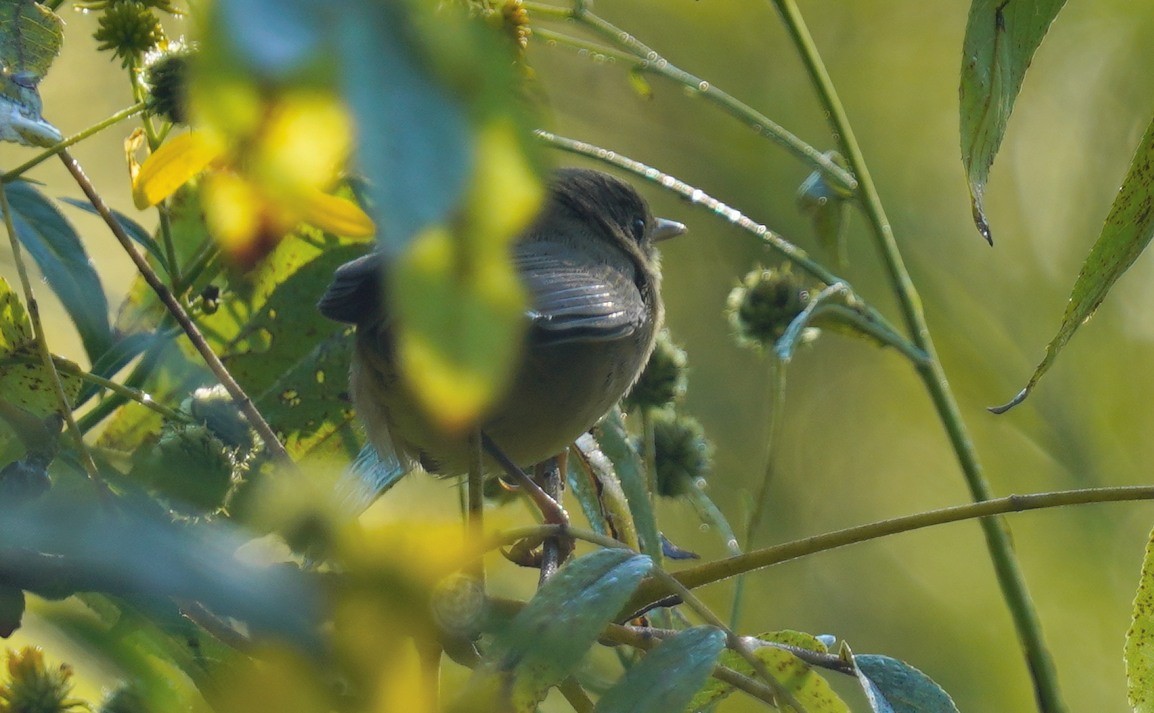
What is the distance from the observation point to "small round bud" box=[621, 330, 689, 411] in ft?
10.6

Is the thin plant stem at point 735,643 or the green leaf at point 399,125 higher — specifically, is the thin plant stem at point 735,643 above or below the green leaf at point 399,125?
below

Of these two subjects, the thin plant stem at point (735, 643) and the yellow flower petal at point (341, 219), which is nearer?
the thin plant stem at point (735, 643)

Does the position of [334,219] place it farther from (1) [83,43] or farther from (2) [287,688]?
(1) [83,43]

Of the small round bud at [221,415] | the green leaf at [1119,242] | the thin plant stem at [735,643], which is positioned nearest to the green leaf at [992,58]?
the green leaf at [1119,242]

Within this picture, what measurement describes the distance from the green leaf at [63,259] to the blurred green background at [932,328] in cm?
530

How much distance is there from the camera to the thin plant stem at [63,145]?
1.91 meters

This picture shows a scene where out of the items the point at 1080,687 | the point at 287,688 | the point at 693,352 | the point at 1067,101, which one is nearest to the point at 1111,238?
the point at 287,688

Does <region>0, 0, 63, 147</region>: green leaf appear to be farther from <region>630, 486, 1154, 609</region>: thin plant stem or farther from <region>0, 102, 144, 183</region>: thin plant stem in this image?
<region>630, 486, 1154, 609</region>: thin plant stem

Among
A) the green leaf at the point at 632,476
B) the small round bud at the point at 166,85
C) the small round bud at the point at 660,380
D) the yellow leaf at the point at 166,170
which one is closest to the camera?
the yellow leaf at the point at 166,170

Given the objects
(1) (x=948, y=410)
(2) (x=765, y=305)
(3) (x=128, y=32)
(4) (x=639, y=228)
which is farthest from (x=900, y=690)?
(4) (x=639, y=228)

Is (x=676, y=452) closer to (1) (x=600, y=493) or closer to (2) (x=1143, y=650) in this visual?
(1) (x=600, y=493)

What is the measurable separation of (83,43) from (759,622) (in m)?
5.39

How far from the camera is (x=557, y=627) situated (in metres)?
1.33

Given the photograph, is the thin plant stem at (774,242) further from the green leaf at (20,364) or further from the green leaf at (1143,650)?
the green leaf at (20,364)
